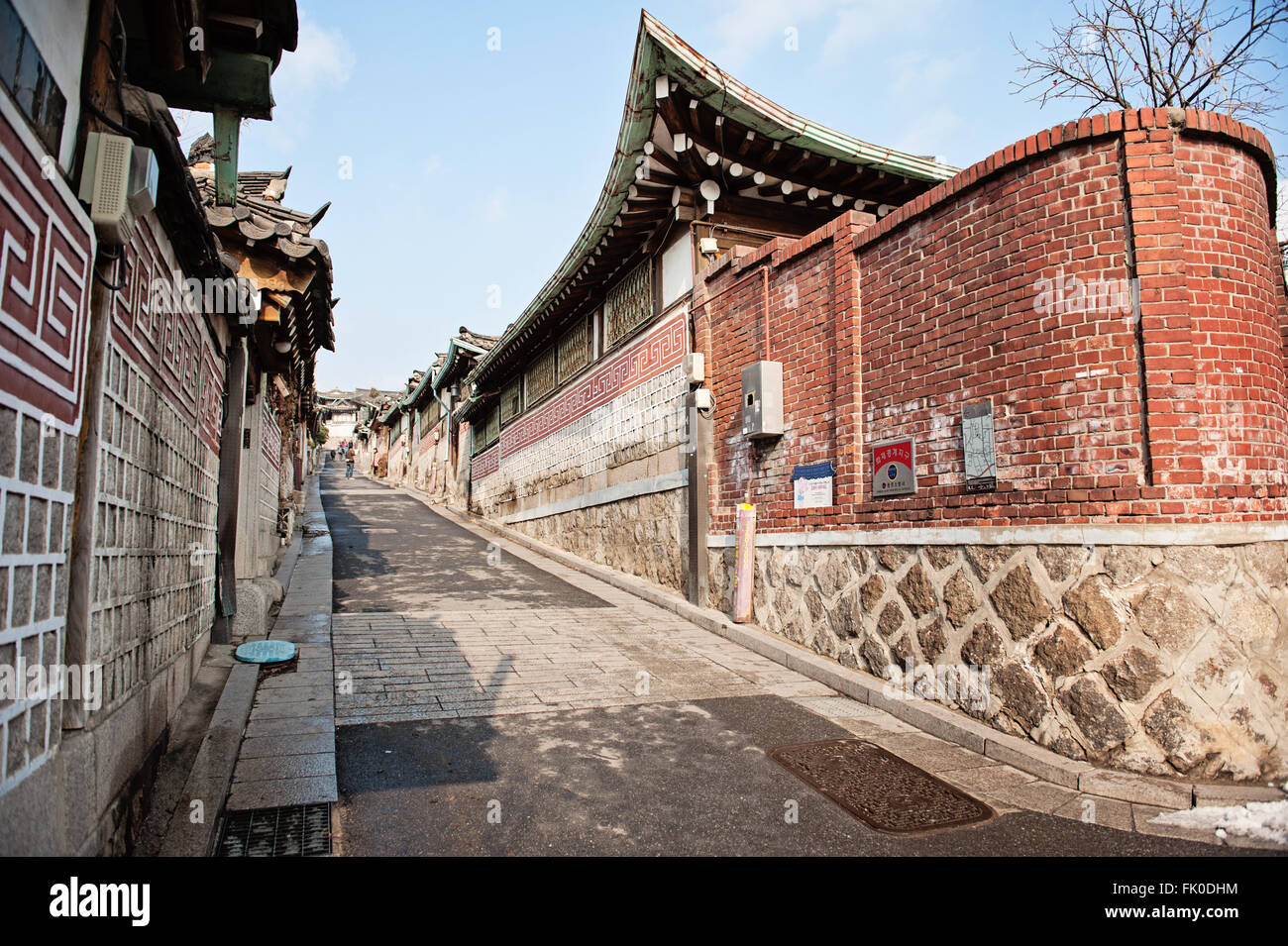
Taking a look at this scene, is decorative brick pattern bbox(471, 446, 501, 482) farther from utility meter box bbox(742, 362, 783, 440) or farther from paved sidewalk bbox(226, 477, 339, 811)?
utility meter box bbox(742, 362, 783, 440)

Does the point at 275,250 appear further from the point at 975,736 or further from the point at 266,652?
the point at 975,736

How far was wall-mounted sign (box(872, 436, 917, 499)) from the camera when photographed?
616cm

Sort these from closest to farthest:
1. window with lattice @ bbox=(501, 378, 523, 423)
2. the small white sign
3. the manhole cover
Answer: the manhole cover → the small white sign → window with lattice @ bbox=(501, 378, 523, 423)

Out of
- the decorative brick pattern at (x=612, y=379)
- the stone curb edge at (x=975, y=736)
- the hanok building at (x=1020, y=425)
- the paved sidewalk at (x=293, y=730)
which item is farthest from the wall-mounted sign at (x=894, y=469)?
the paved sidewalk at (x=293, y=730)

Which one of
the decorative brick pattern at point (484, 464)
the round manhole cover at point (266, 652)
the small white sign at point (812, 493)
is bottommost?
the round manhole cover at point (266, 652)

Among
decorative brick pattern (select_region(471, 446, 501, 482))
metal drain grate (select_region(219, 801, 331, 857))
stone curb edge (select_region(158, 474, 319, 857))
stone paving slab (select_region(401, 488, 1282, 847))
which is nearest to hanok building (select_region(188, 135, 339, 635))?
stone curb edge (select_region(158, 474, 319, 857))

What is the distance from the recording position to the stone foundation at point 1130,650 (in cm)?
430

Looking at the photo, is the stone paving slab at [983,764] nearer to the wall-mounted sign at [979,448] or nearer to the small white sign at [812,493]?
the small white sign at [812,493]

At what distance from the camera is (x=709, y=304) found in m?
9.72

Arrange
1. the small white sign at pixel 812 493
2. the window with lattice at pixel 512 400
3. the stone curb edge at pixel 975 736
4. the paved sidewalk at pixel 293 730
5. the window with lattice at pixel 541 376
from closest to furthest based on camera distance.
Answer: the paved sidewalk at pixel 293 730 < the stone curb edge at pixel 975 736 < the small white sign at pixel 812 493 < the window with lattice at pixel 541 376 < the window with lattice at pixel 512 400

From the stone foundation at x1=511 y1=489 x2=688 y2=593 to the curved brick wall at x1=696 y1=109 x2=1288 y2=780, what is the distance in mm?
4146

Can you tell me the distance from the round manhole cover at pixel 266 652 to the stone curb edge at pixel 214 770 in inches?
9.7

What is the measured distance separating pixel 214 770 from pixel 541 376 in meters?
14.4
